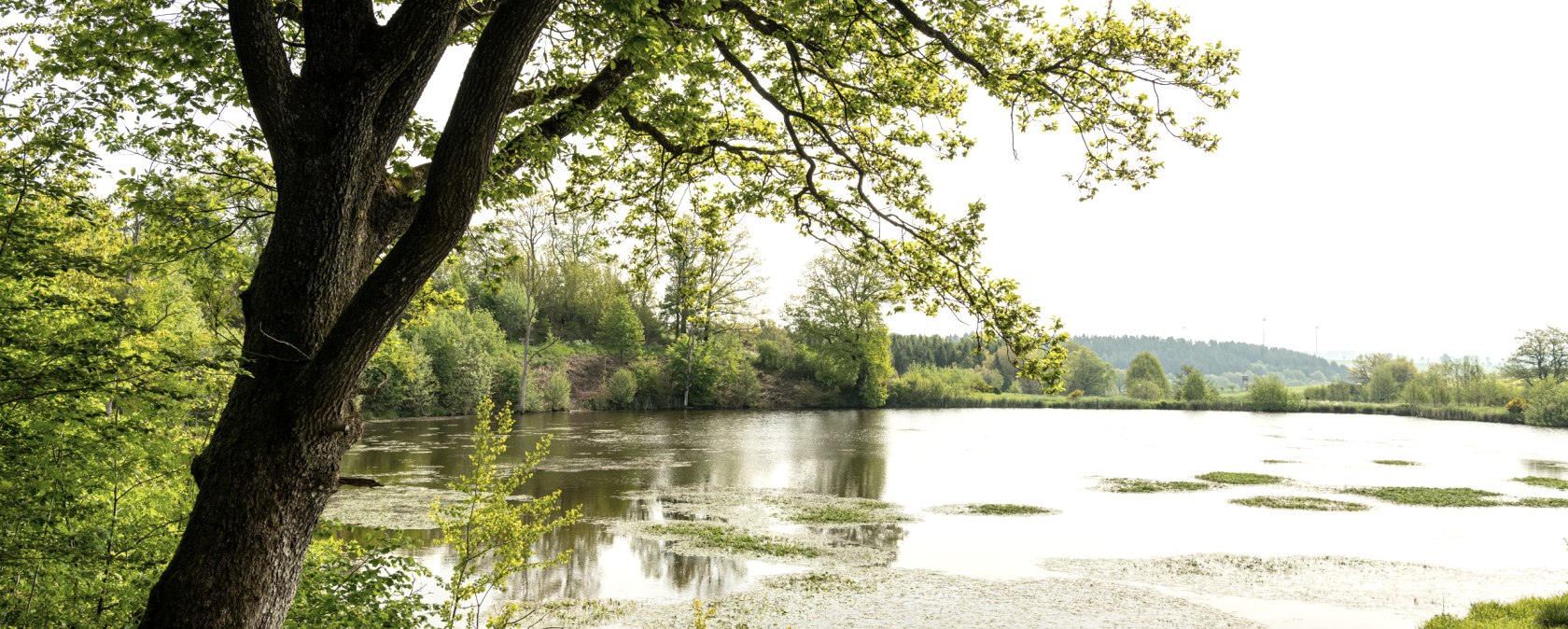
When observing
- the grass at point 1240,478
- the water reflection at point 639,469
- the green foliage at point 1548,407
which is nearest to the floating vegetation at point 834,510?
the water reflection at point 639,469

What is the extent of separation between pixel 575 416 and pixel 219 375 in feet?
104

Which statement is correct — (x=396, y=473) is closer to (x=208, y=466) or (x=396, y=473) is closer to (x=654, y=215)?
(x=654, y=215)

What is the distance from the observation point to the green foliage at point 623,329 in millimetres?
43344

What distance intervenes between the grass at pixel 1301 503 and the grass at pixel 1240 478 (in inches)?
85.0

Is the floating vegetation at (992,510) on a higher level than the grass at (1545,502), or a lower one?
lower

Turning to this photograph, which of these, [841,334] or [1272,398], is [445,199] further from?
[1272,398]

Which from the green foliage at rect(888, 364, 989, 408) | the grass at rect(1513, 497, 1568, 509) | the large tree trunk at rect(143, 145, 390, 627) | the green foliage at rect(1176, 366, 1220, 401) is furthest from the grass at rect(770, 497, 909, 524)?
the green foliage at rect(1176, 366, 1220, 401)

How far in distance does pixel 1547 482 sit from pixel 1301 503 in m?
8.41

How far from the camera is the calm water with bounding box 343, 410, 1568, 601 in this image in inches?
458

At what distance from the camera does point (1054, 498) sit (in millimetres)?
17141

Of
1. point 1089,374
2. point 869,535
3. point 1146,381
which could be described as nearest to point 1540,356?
point 1146,381

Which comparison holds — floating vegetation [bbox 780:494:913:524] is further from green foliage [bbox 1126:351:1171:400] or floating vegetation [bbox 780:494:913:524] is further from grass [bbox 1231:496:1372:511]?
green foliage [bbox 1126:351:1171:400]

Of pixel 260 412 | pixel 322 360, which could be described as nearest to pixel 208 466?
pixel 260 412

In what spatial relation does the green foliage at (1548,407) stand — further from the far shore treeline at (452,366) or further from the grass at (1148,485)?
the grass at (1148,485)
